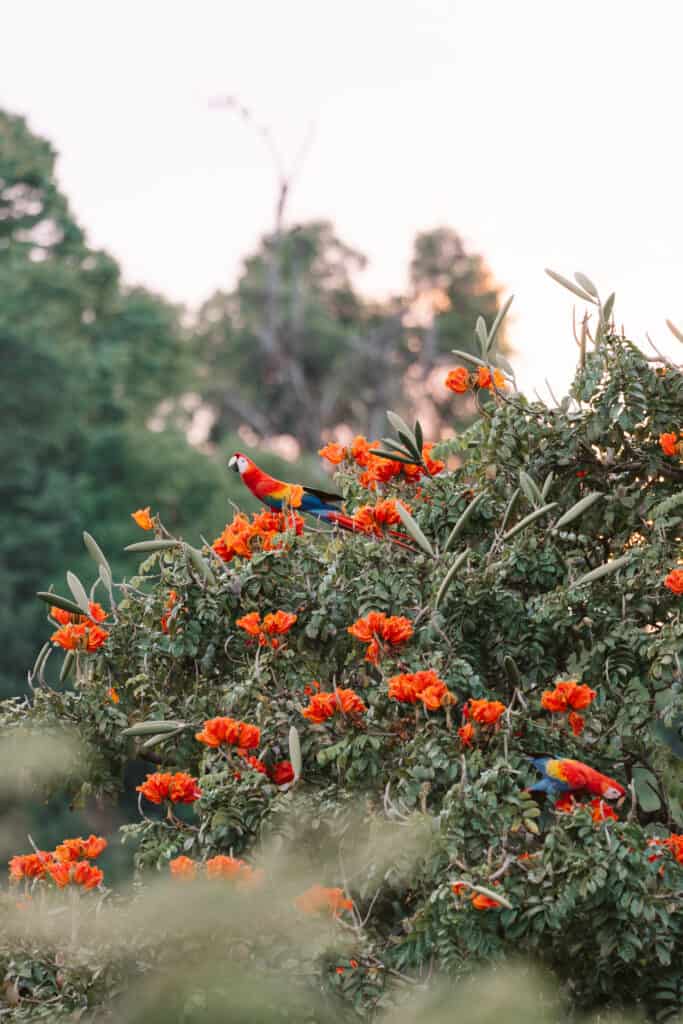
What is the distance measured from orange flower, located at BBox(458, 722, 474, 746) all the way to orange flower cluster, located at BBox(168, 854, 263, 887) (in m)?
0.63

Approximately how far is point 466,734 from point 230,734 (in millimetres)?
618

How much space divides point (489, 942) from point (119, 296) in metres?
21.6

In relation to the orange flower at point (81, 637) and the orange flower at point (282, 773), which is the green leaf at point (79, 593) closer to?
the orange flower at point (81, 637)

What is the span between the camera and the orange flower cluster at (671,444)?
4.18 meters

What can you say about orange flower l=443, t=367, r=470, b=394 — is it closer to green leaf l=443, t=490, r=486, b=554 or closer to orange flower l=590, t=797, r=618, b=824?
green leaf l=443, t=490, r=486, b=554

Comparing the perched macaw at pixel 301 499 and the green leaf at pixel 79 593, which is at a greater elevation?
the perched macaw at pixel 301 499

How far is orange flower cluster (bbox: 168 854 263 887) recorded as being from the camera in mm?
3264

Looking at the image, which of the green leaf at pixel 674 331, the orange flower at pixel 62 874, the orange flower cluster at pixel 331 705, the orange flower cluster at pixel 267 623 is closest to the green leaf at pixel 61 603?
the orange flower cluster at pixel 267 623

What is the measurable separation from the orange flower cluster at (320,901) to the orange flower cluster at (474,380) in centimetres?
173

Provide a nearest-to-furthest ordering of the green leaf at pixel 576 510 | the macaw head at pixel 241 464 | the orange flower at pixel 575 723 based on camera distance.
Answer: the orange flower at pixel 575 723
the green leaf at pixel 576 510
the macaw head at pixel 241 464

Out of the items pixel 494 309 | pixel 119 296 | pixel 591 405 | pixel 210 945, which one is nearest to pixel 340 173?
pixel 119 296

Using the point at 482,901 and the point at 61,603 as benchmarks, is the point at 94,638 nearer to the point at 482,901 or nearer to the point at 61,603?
the point at 61,603

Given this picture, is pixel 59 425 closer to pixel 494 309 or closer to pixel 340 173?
pixel 340 173

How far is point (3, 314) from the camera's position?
19.2m
